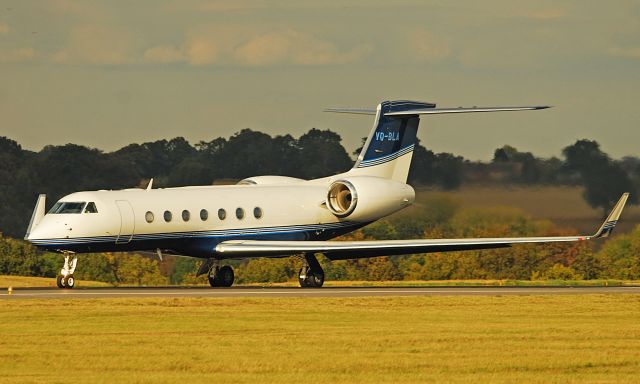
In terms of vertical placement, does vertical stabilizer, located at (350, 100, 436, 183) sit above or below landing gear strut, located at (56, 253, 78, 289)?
above

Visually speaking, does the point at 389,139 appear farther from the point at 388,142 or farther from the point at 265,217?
the point at 265,217

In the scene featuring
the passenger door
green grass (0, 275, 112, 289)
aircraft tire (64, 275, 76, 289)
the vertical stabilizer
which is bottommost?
green grass (0, 275, 112, 289)

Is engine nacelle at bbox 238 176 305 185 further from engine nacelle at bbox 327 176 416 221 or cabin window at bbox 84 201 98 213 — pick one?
cabin window at bbox 84 201 98 213

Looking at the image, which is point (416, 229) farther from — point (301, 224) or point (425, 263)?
point (301, 224)

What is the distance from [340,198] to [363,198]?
99 cm

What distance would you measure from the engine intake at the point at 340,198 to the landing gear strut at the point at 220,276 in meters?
3.76

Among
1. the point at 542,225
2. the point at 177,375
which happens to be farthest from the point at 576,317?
the point at 542,225

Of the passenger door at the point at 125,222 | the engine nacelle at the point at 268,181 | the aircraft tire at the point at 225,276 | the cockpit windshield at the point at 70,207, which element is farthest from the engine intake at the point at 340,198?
the cockpit windshield at the point at 70,207

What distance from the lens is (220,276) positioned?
1539 inches

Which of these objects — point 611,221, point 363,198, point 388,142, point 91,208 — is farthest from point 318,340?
point 388,142

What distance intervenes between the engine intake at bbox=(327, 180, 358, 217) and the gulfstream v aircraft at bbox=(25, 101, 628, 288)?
1.2 inches

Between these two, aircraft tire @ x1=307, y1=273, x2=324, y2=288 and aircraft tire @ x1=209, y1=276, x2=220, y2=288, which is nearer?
aircraft tire @ x1=307, y1=273, x2=324, y2=288

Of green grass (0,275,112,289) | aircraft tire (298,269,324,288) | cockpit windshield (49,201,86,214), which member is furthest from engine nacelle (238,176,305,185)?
cockpit windshield (49,201,86,214)

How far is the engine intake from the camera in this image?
132ft
